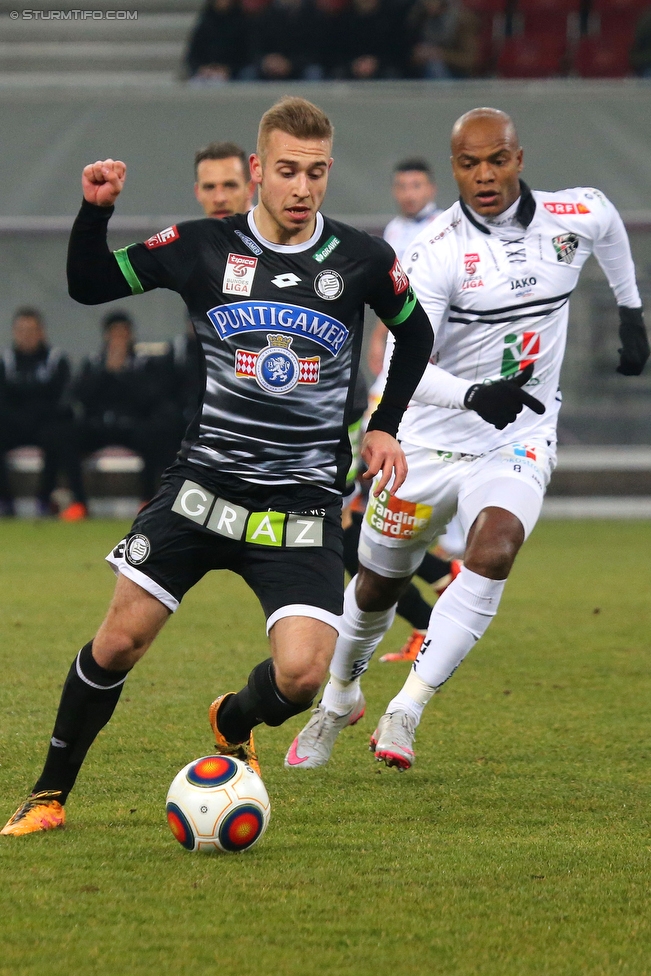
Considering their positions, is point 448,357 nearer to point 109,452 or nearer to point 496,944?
point 496,944

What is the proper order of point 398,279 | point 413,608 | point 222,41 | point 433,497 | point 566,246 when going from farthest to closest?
point 222,41 → point 413,608 → point 566,246 → point 433,497 → point 398,279

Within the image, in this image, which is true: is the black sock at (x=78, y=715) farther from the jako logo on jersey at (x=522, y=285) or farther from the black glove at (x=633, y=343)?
the black glove at (x=633, y=343)

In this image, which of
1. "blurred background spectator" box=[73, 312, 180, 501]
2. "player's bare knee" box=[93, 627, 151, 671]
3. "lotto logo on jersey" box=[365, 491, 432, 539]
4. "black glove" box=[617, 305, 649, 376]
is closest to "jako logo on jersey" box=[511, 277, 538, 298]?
"black glove" box=[617, 305, 649, 376]

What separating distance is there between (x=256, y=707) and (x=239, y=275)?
1.28 m

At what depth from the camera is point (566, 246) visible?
5.54 metres

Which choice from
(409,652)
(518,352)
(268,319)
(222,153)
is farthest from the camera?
(409,652)

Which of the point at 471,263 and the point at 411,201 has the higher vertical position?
the point at 471,263

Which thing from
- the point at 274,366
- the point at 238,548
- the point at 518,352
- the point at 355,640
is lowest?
the point at 355,640

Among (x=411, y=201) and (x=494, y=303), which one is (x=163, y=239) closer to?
(x=494, y=303)

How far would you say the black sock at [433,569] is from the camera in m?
7.37

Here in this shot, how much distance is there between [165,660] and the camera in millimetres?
7125

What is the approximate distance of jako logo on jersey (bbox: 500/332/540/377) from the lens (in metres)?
5.38

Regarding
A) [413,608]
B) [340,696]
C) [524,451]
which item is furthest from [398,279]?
[413,608]

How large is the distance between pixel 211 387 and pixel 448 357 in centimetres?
151
